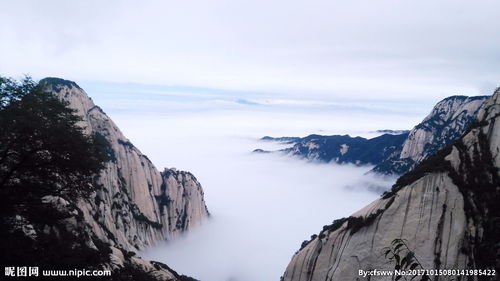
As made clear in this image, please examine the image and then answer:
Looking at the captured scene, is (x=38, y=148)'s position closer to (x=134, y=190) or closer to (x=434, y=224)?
(x=434, y=224)

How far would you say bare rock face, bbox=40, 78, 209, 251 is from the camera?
103m

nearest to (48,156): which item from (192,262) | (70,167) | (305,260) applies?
(70,167)

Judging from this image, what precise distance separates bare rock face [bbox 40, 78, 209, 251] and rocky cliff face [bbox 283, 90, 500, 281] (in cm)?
5084

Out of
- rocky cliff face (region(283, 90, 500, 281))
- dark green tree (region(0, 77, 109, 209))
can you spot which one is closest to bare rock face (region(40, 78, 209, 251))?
rocky cliff face (region(283, 90, 500, 281))

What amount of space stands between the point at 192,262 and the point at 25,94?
174 m

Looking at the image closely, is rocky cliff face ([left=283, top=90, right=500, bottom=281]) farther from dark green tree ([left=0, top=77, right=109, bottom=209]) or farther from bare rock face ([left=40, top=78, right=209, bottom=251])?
bare rock face ([left=40, top=78, right=209, bottom=251])

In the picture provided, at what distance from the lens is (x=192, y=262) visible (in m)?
184

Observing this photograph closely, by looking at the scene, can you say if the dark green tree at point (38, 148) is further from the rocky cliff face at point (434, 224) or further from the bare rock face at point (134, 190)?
the bare rock face at point (134, 190)

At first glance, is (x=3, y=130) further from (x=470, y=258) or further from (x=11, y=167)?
(x=470, y=258)

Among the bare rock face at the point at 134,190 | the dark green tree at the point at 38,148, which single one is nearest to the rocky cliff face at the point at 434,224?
the dark green tree at the point at 38,148

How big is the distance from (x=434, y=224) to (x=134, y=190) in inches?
3818

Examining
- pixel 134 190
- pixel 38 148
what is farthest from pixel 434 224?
pixel 134 190

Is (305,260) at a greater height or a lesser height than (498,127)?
lesser

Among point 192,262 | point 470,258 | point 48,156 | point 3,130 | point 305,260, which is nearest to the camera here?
point 3,130
